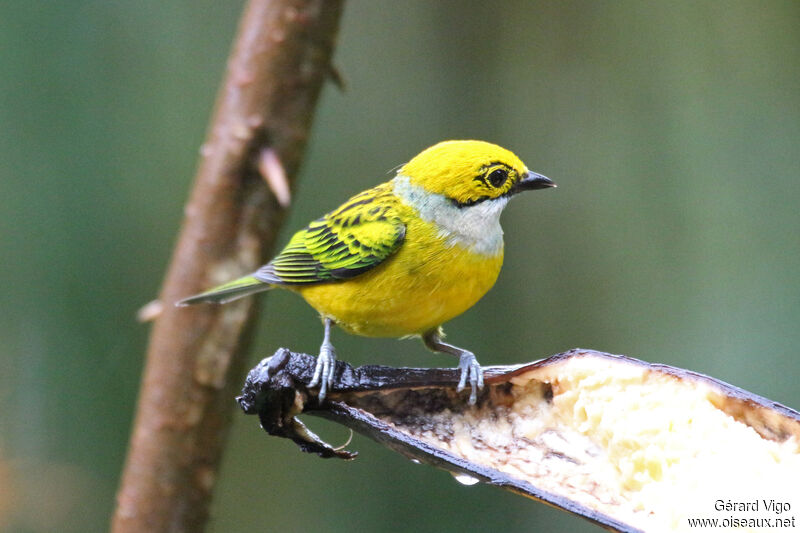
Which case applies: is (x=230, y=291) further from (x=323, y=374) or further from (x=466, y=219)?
(x=323, y=374)

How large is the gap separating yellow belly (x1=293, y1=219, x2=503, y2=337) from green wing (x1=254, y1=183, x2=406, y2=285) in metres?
0.05

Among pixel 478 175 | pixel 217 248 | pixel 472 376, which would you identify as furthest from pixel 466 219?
pixel 217 248

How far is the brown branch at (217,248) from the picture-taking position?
9.53 ft

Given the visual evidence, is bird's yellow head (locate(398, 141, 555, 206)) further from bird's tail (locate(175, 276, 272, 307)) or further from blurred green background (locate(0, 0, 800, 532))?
blurred green background (locate(0, 0, 800, 532))

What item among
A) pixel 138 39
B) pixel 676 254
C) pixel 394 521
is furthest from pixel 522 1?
pixel 394 521

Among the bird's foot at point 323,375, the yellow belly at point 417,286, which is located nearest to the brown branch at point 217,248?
the yellow belly at point 417,286

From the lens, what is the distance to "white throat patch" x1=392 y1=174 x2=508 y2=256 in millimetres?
2750

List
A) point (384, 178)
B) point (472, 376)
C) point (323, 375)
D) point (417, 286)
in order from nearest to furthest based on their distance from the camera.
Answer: point (323, 375) < point (472, 376) < point (417, 286) < point (384, 178)

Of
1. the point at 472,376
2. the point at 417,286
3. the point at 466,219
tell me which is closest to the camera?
the point at 472,376

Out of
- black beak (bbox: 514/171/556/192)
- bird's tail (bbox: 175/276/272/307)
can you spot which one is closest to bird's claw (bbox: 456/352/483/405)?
black beak (bbox: 514/171/556/192)

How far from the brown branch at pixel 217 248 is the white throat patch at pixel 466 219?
21.6 inches

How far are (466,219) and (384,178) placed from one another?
94.5 inches

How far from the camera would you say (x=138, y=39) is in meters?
4.84

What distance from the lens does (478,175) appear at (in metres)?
2.79
